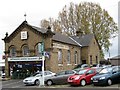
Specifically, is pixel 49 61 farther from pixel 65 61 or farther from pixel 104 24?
pixel 104 24

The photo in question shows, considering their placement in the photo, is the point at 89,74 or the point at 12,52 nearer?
the point at 89,74

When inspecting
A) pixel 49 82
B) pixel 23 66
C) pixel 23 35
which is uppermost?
pixel 23 35

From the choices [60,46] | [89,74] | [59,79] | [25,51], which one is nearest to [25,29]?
[25,51]

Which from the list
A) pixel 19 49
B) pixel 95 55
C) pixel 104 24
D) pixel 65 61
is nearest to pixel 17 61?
pixel 19 49

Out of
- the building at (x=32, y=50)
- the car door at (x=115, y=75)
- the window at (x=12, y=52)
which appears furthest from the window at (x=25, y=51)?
the car door at (x=115, y=75)

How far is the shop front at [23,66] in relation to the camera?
43.4 metres

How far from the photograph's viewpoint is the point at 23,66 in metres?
44.5

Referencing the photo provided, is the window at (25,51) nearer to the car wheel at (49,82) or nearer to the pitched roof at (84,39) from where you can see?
the pitched roof at (84,39)

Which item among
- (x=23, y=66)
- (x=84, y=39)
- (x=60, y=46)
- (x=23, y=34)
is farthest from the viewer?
(x=84, y=39)

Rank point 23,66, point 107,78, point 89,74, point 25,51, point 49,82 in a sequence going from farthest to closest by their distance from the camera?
point 25,51 → point 23,66 → point 49,82 → point 89,74 → point 107,78

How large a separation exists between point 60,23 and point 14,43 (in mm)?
23711

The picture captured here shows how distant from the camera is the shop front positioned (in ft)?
143

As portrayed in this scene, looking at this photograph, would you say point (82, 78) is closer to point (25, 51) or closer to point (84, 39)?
point (25, 51)

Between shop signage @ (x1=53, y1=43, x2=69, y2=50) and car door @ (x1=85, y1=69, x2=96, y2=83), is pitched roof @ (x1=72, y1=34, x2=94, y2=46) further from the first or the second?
car door @ (x1=85, y1=69, x2=96, y2=83)
